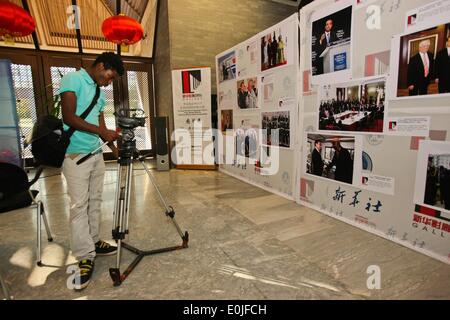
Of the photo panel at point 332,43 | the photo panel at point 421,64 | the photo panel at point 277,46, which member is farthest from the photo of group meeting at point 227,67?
the photo panel at point 421,64

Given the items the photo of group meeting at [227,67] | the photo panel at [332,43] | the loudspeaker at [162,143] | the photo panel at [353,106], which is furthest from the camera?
the loudspeaker at [162,143]

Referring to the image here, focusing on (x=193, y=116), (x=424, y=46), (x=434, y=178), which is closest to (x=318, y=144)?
(x=434, y=178)

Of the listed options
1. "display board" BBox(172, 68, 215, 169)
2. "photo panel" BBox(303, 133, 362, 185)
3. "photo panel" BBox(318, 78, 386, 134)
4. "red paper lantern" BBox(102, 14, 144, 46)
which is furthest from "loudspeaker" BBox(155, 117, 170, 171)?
"photo panel" BBox(318, 78, 386, 134)

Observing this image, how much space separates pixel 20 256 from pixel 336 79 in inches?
126

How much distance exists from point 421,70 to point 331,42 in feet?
3.03

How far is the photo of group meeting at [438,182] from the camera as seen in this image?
1.91 meters

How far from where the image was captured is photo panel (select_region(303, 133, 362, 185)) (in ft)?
8.27

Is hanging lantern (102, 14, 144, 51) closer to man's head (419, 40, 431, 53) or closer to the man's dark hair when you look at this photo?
the man's dark hair

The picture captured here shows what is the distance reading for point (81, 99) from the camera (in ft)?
5.89

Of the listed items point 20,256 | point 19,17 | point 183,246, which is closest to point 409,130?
point 183,246

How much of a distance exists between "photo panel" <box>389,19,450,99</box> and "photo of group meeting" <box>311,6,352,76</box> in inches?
18.4

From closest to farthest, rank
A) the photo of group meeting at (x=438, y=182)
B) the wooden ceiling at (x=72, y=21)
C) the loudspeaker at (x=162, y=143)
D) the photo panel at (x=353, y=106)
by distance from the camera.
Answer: the photo of group meeting at (x=438, y=182) < the photo panel at (x=353, y=106) < the loudspeaker at (x=162, y=143) < the wooden ceiling at (x=72, y=21)

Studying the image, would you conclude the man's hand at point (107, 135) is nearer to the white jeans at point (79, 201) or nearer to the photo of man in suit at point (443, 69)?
the white jeans at point (79, 201)

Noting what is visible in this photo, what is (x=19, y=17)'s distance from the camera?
3361 millimetres
